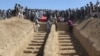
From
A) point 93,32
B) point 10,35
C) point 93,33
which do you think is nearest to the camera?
point 10,35

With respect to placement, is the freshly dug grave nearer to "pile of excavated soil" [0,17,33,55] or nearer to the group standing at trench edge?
"pile of excavated soil" [0,17,33,55]

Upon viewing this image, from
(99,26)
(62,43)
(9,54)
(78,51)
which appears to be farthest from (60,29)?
(9,54)

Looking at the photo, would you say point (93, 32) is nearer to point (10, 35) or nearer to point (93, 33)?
point (93, 33)

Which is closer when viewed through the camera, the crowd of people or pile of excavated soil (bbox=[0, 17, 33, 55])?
pile of excavated soil (bbox=[0, 17, 33, 55])

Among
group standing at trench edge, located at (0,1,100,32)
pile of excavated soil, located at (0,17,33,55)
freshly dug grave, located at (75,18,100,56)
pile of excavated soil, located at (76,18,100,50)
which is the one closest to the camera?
pile of excavated soil, located at (0,17,33,55)

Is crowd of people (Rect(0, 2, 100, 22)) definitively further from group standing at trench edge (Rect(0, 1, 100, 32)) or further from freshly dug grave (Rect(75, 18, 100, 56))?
freshly dug grave (Rect(75, 18, 100, 56))

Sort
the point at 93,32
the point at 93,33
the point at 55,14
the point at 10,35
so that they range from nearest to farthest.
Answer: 1. the point at 10,35
2. the point at 93,33
3. the point at 93,32
4. the point at 55,14

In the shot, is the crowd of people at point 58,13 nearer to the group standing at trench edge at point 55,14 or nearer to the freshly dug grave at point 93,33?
the group standing at trench edge at point 55,14

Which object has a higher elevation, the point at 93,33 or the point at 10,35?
the point at 10,35

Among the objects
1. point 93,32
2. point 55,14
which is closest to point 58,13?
point 55,14

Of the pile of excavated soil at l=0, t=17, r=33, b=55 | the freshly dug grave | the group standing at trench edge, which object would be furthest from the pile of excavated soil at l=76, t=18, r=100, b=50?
the group standing at trench edge

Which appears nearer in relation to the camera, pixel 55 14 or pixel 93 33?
pixel 93 33

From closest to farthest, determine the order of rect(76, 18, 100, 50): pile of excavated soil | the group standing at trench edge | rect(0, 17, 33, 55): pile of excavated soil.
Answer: rect(0, 17, 33, 55): pile of excavated soil
rect(76, 18, 100, 50): pile of excavated soil
the group standing at trench edge

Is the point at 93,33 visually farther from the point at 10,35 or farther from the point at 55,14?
the point at 55,14
